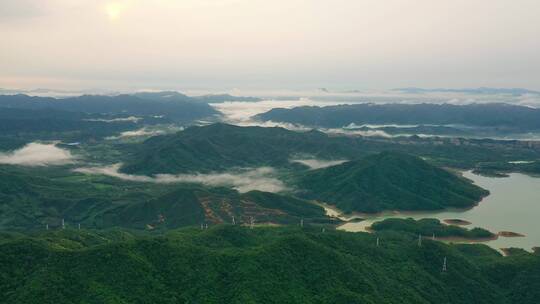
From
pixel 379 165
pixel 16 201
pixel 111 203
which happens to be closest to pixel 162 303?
pixel 111 203

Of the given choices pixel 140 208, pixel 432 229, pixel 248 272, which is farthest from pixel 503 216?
pixel 140 208

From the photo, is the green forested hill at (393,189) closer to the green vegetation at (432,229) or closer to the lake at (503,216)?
the lake at (503,216)

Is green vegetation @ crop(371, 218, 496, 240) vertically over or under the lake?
over

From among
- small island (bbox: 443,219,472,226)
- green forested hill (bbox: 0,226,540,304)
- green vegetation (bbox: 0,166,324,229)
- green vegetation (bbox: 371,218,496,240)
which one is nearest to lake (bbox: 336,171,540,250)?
small island (bbox: 443,219,472,226)

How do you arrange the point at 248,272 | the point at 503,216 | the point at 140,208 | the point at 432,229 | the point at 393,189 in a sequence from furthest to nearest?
the point at 393,189, the point at 503,216, the point at 140,208, the point at 432,229, the point at 248,272

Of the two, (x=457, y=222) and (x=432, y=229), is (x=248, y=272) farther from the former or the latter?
(x=457, y=222)

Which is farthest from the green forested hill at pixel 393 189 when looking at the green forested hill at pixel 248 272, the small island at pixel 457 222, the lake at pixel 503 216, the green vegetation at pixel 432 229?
the green forested hill at pixel 248 272

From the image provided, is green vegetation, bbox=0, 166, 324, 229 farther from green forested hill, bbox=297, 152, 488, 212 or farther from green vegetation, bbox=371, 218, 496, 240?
green vegetation, bbox=371, 218, 496, 240
